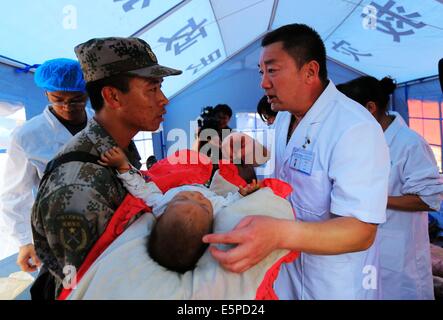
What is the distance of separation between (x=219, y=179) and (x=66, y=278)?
3.22ft

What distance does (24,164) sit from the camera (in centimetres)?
198

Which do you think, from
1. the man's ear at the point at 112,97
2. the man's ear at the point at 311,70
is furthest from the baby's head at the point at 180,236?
the man's ear at the point at 311,70

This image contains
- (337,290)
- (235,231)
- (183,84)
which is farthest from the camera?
(183,84)

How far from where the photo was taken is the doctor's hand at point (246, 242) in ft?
2.58

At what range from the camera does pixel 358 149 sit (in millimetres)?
1123

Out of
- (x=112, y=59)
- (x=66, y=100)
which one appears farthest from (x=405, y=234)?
(x=66, y=100)

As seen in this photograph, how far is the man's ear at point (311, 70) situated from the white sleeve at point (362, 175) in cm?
33

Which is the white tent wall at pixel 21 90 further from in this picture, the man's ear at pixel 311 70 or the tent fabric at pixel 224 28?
the man's ear at pixel 311 70

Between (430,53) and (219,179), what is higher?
(430,53)

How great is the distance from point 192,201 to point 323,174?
56cm

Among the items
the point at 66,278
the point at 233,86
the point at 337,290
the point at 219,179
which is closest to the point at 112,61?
the point at 66,278

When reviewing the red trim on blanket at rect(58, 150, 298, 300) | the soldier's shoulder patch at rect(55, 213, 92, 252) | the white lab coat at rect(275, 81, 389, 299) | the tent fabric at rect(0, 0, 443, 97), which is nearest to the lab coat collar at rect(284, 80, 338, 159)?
the white lab coat at rect(275, 81, 389, 299)

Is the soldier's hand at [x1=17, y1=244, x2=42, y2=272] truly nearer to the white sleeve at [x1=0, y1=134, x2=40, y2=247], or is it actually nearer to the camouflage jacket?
the white sleeve at [x1=0, y1=134, x2=40, y2=247]
